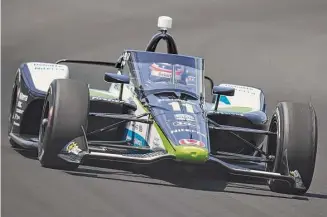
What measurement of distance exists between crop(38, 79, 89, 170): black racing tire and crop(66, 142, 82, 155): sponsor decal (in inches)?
1.7

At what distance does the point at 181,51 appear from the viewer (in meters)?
19.7

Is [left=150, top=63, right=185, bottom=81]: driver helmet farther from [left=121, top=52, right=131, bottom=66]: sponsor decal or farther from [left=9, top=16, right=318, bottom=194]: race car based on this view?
[left=121, top=52, right=131, bottom=66]: sponsor decal

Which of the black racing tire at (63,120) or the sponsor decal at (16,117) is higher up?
the black racing tire at (63,120)

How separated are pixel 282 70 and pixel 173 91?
7.88 m

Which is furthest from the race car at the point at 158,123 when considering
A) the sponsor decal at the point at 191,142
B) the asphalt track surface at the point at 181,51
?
the asphalt track surface at the point at 181,51

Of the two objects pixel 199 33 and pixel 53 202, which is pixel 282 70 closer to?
pixel 199 33

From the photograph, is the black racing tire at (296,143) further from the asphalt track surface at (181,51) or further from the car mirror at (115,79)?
→ the car mirror at (115,79)

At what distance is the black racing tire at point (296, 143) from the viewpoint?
9.87 m

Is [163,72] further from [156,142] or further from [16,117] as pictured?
[16,117]

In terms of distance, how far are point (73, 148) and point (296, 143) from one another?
2.21 meters

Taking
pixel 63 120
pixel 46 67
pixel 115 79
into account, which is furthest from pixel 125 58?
pixel 63 120

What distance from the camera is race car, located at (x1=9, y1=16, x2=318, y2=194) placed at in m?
9.53

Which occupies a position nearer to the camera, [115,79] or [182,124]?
[182,124]

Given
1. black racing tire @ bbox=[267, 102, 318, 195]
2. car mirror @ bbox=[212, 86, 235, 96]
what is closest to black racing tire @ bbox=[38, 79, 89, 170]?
car mirror @ bbox=[212, 86, 235, 96]
